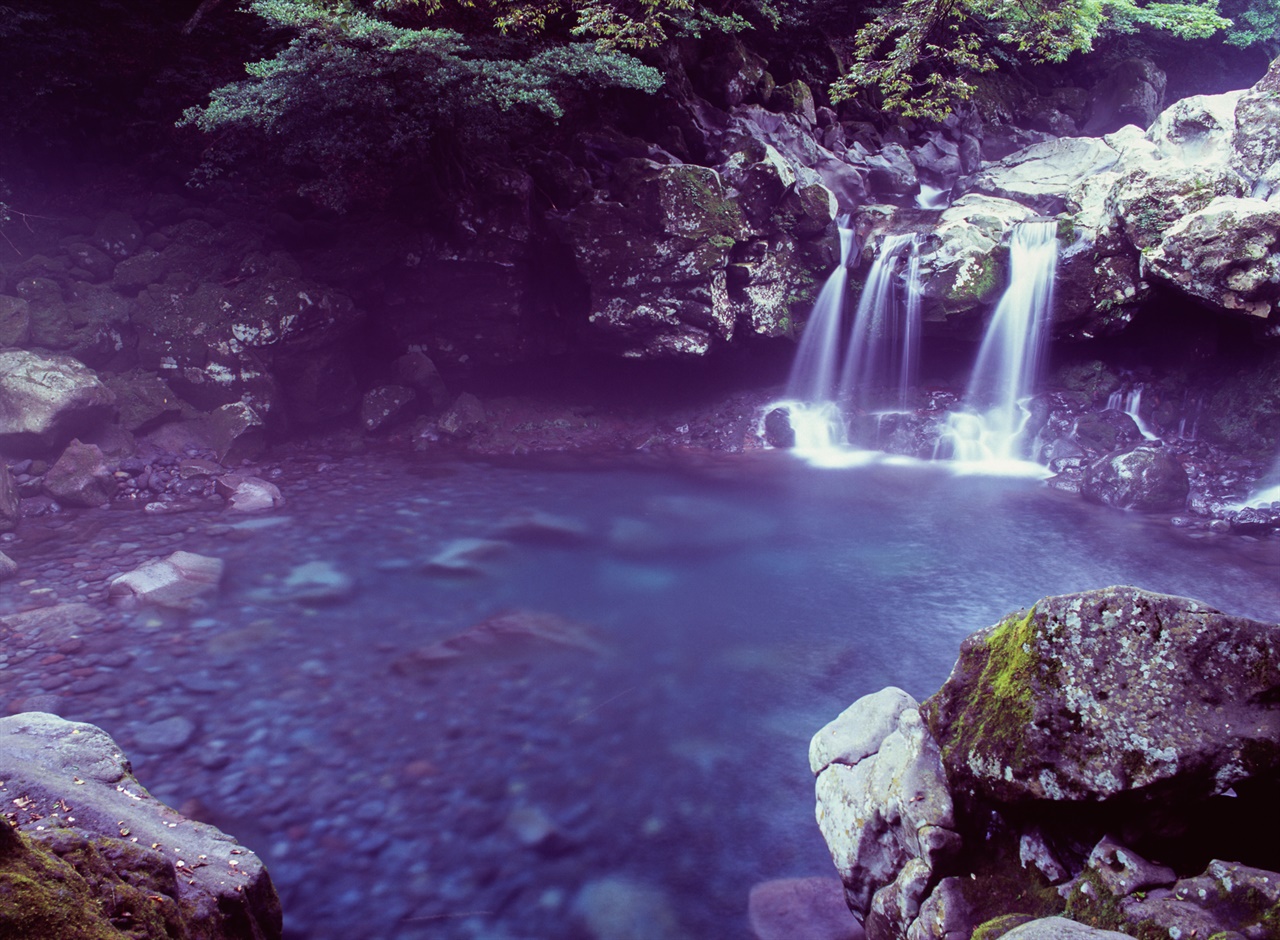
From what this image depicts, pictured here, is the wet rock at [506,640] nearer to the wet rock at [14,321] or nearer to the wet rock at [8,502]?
the wet rock at [8,502]

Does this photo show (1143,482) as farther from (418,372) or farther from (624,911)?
(418,372)

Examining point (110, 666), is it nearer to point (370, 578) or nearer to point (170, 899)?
point (370, 578)

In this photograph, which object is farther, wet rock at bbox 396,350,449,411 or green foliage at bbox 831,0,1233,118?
wet rock at bbox 396,350,449,411

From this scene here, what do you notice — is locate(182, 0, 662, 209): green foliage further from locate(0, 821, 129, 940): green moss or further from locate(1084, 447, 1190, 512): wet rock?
locate(0, 821, 129, 940): green moss

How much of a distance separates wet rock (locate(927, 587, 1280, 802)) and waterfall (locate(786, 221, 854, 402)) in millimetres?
12224

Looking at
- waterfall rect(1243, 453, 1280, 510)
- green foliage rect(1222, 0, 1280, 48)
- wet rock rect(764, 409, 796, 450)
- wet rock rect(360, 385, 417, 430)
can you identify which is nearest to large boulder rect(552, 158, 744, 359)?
wet rock rect(764, 409, 796, 450)

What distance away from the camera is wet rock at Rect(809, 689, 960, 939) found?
11.8 ft

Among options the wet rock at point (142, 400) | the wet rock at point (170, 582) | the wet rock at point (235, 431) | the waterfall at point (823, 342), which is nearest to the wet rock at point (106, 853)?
the wet rock at point (170, 582)

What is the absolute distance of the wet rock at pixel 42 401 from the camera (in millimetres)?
10648

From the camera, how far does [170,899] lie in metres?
2.62

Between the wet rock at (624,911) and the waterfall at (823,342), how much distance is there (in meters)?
→ 12.2

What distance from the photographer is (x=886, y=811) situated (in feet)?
12.7

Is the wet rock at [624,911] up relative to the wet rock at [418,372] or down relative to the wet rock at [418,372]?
down

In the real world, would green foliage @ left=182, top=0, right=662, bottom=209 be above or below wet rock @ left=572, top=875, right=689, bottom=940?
above
